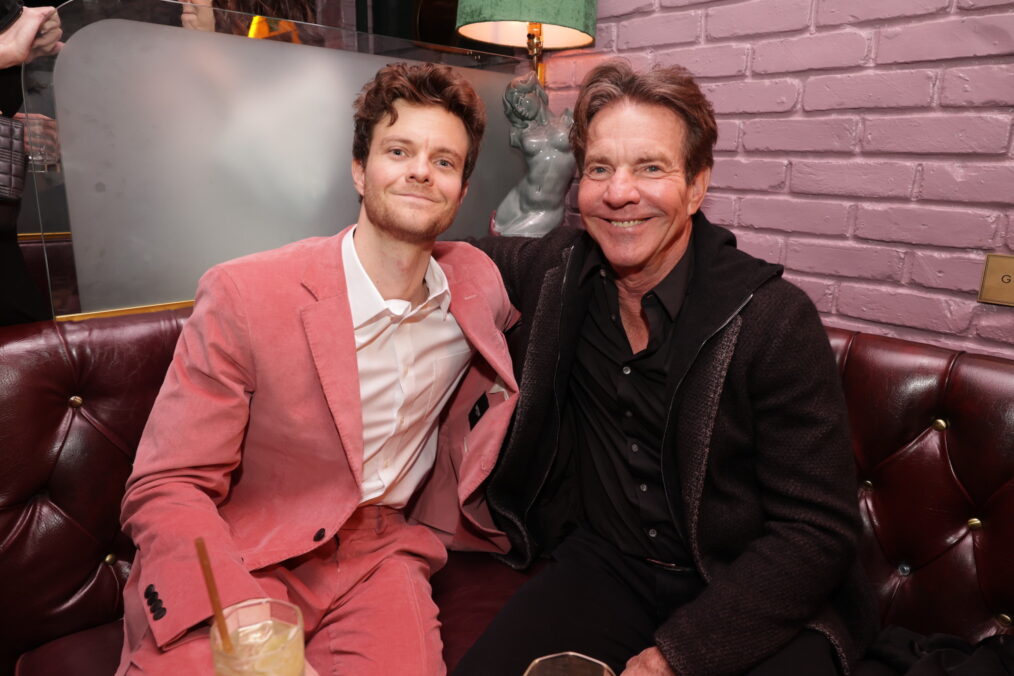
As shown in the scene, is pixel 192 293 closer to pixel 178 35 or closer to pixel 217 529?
pixel 178 35

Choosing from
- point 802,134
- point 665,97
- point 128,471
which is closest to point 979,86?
point 802,134

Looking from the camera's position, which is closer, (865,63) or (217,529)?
(217,529)

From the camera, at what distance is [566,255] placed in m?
1.59

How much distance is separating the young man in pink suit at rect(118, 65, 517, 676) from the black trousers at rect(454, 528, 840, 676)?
0.14 meters

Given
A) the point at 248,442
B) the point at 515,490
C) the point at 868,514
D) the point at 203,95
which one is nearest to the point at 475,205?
the point at 203,95

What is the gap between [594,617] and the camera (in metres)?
1.42

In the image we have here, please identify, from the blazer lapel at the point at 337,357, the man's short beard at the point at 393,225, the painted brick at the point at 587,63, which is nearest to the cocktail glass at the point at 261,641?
the blazer lapel at the point at 337,357

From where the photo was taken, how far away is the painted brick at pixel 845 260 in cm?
183

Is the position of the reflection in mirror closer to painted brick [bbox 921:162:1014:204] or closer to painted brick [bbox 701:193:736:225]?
painted brick [bbox 701:193:736:225]

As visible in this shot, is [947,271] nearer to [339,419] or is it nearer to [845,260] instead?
[845,260]

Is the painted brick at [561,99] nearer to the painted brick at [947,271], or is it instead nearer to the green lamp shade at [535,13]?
the green lamp shade at [535,13]

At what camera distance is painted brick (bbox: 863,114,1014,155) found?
1.62m

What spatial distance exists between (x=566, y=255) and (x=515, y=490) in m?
0.57

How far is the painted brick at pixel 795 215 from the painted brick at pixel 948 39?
39cm
